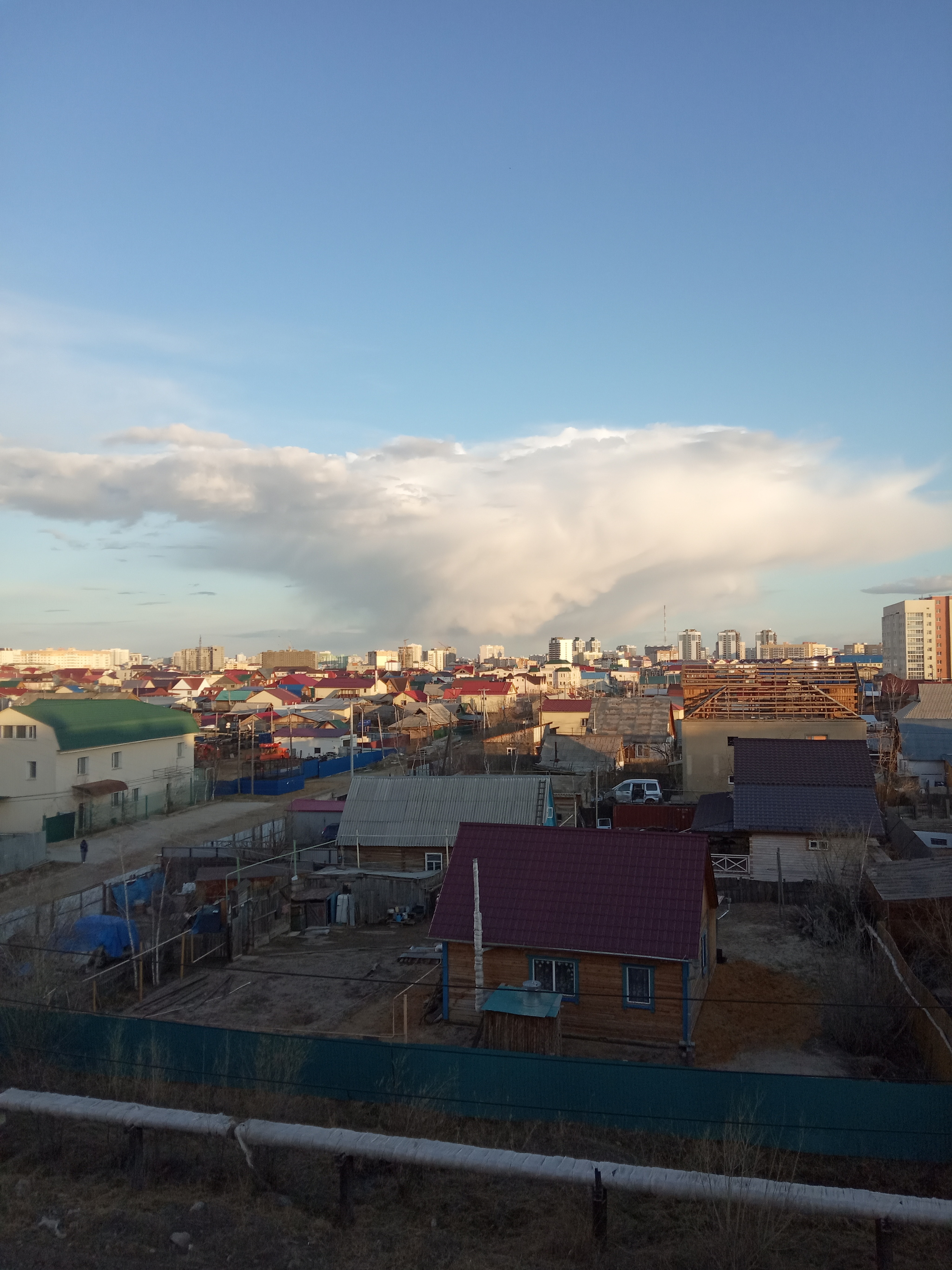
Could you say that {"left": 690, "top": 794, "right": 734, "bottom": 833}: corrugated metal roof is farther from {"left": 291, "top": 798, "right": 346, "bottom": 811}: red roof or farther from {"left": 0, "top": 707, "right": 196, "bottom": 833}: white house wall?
{"left": 0, "top": 707, "right": 196, "bottom": 833}: white house wall

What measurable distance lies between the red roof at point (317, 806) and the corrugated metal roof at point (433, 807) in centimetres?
415

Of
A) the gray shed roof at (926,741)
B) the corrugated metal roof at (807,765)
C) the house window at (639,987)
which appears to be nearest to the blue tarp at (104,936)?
the house window at (639,987)

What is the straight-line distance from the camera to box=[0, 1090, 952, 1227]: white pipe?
846 cm

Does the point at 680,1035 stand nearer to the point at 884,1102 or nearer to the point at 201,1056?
the point at 884,1102

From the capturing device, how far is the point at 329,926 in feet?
76.2

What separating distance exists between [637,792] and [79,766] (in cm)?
2434

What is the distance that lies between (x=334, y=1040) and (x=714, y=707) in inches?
1142

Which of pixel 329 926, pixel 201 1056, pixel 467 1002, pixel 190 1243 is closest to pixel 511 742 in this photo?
pixel 329 926

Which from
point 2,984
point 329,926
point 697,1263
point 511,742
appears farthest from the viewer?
point 511,742

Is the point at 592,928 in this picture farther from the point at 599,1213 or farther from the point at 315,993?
the point at 599,1213

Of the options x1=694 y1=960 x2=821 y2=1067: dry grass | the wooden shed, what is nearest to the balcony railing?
x1=694 y1=960 x2=821 y2=1067: dry grass

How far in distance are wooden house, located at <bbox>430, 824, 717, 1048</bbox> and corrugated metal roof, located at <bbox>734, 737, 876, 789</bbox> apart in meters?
11.0

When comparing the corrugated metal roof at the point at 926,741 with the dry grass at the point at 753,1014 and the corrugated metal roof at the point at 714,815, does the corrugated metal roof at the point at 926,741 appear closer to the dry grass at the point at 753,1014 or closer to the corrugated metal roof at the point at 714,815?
the corrugated metal roof at the point at 714,815

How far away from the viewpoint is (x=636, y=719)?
55.9 metres
